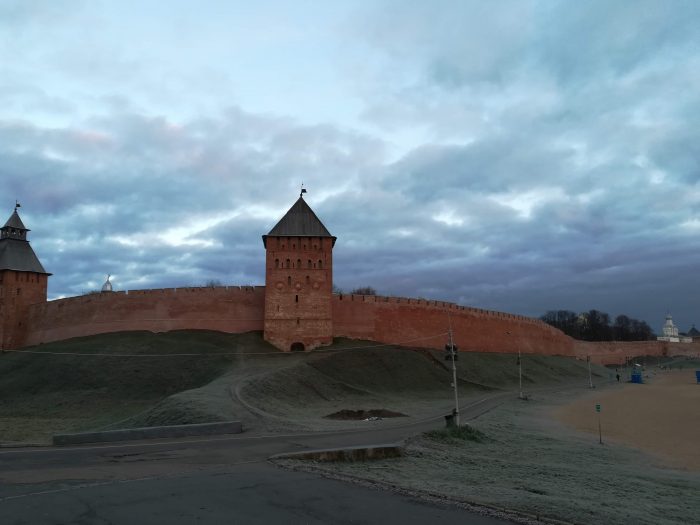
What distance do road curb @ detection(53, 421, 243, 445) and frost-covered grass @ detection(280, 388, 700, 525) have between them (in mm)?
5773

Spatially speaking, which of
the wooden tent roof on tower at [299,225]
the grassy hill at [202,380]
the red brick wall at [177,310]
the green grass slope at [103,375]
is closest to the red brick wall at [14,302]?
the grassy hill at [202,380]

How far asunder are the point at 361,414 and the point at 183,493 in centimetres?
1523

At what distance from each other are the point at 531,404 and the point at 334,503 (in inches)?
1015

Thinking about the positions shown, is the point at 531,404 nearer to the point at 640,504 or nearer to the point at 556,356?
the point at 640,504

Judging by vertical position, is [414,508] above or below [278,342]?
below

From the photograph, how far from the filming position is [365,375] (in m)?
32.3

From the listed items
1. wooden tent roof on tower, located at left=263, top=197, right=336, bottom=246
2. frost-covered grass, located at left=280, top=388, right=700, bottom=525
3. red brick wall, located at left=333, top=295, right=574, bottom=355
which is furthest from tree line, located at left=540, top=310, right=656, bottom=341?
frost-covered grass, located at left=280, top=388, right=700, bottom=525

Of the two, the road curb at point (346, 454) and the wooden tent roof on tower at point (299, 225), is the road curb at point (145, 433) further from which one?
the wooden tent roof on tower at point (299, 225)

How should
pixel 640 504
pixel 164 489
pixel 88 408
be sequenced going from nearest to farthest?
pixel 164 489, pixel 640 504, pixel 88 408

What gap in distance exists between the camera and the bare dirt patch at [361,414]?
2211 cm

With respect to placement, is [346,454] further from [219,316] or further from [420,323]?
[420,323]

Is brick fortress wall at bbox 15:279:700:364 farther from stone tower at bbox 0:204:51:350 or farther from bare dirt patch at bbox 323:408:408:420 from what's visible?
bare dirt patch at bbox 323:408:408:420

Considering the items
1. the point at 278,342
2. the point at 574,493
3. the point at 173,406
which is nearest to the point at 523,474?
the point at 574,493

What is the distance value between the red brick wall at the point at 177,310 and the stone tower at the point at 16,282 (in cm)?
733
